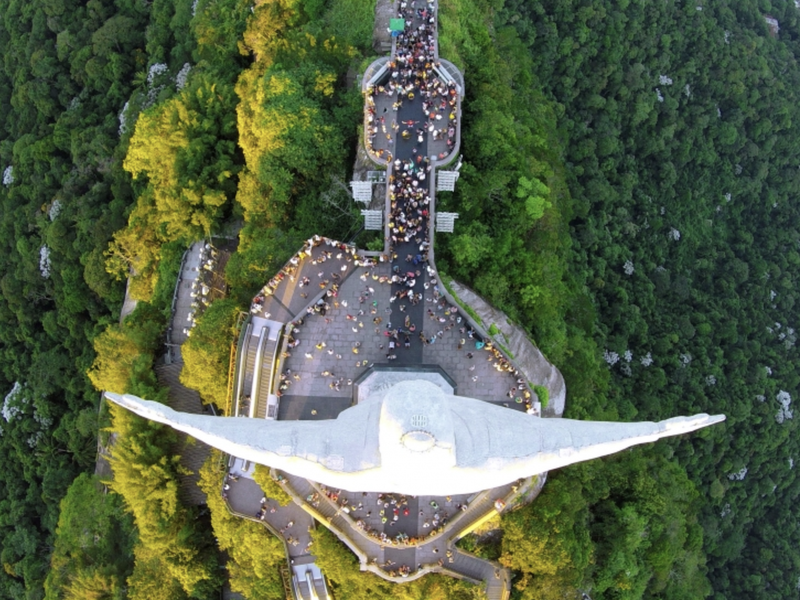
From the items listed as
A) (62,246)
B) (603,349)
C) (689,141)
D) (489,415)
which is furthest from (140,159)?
(689,141)

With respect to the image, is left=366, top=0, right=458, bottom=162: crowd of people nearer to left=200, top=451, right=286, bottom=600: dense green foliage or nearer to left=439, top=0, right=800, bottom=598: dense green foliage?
left=439, top=0, right=800, bottom=598: dense green foliage

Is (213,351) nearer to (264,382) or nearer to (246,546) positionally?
(264,382)

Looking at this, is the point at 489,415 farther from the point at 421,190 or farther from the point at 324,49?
the point at 324,49

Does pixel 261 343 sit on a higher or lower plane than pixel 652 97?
lower

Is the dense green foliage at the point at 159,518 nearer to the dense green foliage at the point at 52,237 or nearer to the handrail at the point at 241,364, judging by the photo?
the handrail at the point at 241,364

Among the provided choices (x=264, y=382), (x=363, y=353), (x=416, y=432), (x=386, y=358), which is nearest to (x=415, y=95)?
(x=363, y=353)

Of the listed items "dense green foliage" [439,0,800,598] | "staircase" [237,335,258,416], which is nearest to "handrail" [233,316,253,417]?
"staircase" [237,335,258,416]

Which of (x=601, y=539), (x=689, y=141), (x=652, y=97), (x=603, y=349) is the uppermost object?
(x=652, y=97)

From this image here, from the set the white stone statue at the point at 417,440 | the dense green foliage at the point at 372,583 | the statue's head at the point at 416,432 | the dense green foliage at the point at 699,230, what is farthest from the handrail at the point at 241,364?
the dense green foliage at the point at 699,230
